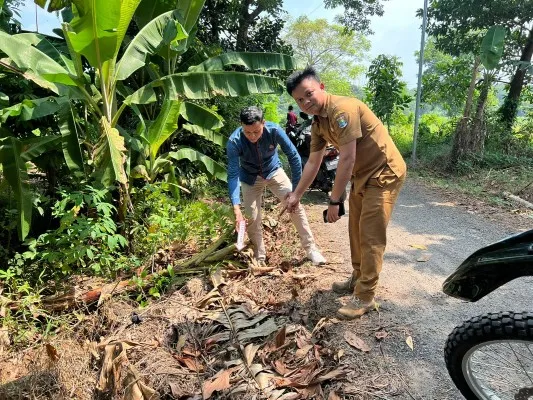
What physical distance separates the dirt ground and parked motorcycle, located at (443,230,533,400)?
251 mm

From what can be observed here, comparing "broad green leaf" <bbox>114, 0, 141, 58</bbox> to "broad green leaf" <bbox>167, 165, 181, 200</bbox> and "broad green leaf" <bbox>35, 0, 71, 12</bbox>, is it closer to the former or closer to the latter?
"broad green leaf" <bbox>35, 0, 71, 12</bbox>

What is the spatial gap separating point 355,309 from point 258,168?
1.63m

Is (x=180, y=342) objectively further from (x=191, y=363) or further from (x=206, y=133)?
(x=206, y=133)

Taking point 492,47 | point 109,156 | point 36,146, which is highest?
point 492,47

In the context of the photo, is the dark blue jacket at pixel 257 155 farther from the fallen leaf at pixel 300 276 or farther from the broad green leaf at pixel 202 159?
the broad green leaf at pixel 202 159

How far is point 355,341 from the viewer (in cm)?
271

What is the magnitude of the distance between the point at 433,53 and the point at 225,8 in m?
33.2

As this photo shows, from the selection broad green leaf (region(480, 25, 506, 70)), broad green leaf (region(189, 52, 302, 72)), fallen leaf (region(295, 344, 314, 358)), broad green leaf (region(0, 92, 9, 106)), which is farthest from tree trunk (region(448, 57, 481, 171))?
broad green leaf (region(0, 92, 9, 106))

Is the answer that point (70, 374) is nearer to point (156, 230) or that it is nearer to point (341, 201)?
point (156, 230)

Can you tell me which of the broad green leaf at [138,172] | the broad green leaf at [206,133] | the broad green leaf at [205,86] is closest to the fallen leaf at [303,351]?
the broad green leaf at [138,172]

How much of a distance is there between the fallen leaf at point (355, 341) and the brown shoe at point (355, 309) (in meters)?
0.18

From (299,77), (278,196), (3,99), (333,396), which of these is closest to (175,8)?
(3,99)

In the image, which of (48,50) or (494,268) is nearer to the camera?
(494,268)

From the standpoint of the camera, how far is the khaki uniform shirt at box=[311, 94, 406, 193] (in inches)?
101
